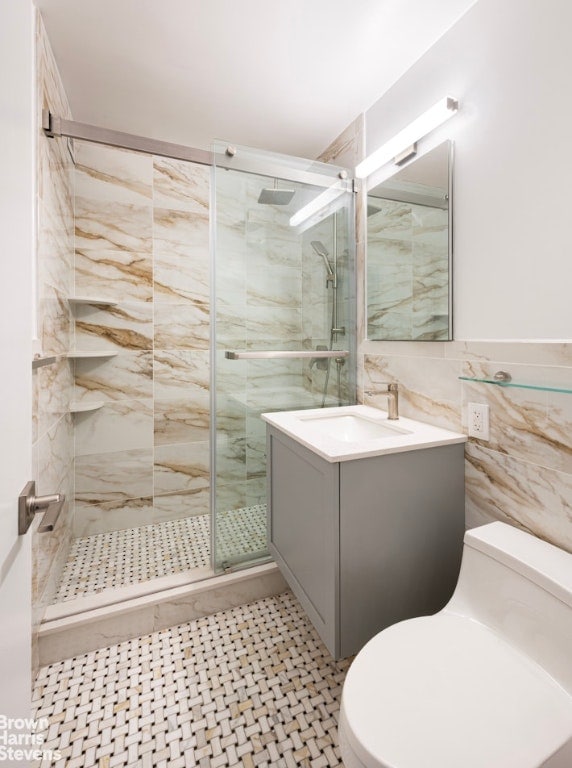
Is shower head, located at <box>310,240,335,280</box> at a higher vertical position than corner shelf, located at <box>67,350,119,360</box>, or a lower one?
higher

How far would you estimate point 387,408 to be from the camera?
5.93ft

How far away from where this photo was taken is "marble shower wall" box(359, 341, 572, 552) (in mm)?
1105

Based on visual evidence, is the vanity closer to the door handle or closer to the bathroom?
the bathroom

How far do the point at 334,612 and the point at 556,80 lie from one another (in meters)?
1.69

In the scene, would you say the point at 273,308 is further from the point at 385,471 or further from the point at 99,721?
the point at 99,721

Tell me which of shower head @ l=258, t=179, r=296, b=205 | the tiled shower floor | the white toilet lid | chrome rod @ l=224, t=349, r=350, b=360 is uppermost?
shower head @ l=258, t=179, r=296, b=205

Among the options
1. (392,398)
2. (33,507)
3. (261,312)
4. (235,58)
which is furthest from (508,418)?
(235,58)

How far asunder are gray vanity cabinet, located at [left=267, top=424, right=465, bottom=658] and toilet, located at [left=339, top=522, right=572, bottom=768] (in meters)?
0.20

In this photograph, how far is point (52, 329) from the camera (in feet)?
5.73

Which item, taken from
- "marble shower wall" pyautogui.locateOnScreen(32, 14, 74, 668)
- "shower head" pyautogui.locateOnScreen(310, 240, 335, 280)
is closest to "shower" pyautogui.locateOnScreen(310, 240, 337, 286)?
"shower head" pyautogui.locateOnScreen(310, 240, 335, 280)

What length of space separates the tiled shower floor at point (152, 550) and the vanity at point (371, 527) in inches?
15.0

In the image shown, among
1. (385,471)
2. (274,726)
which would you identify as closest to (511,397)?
(385,471)

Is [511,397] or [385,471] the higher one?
[511,397]

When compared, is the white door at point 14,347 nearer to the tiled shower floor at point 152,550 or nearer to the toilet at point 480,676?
the toilet at point 480,676
